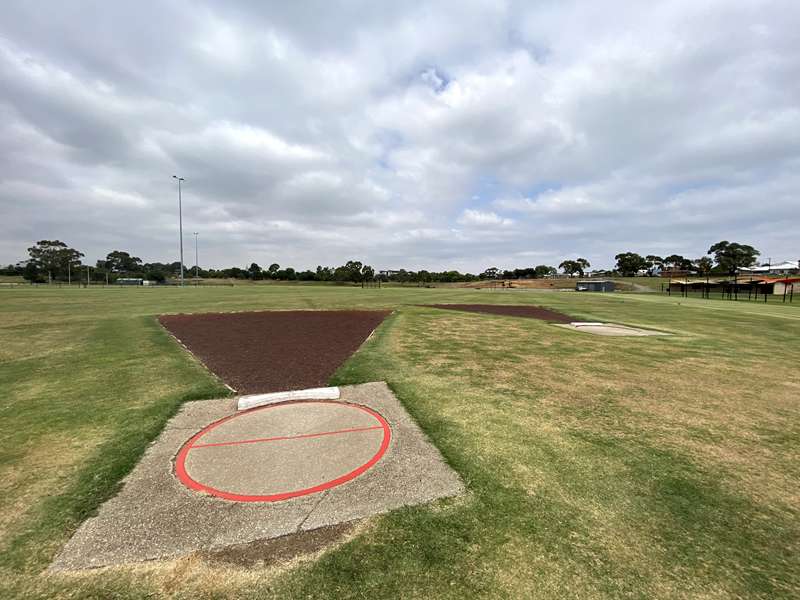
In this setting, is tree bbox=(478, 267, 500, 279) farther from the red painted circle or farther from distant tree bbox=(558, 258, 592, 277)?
the red painted circle

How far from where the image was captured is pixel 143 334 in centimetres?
1221

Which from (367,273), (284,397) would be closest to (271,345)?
(284,397)

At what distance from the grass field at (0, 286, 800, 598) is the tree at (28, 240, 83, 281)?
526 feet

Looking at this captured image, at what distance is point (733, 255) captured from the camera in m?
128

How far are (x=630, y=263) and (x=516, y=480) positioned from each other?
157556mm

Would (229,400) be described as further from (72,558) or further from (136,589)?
(136,589)

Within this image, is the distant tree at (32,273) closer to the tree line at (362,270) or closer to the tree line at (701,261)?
the tree line at (362,270)

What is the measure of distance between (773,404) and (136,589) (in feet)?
27.7

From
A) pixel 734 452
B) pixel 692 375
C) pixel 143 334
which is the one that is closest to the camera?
pixel 734 452

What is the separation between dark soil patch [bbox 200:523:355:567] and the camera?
249 cm

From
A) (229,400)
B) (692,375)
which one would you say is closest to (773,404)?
(692,375)

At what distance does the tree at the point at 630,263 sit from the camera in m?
134

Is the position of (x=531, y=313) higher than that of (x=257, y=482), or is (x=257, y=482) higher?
(x=531, y=313)

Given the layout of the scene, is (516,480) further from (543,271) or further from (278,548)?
(543,271)
